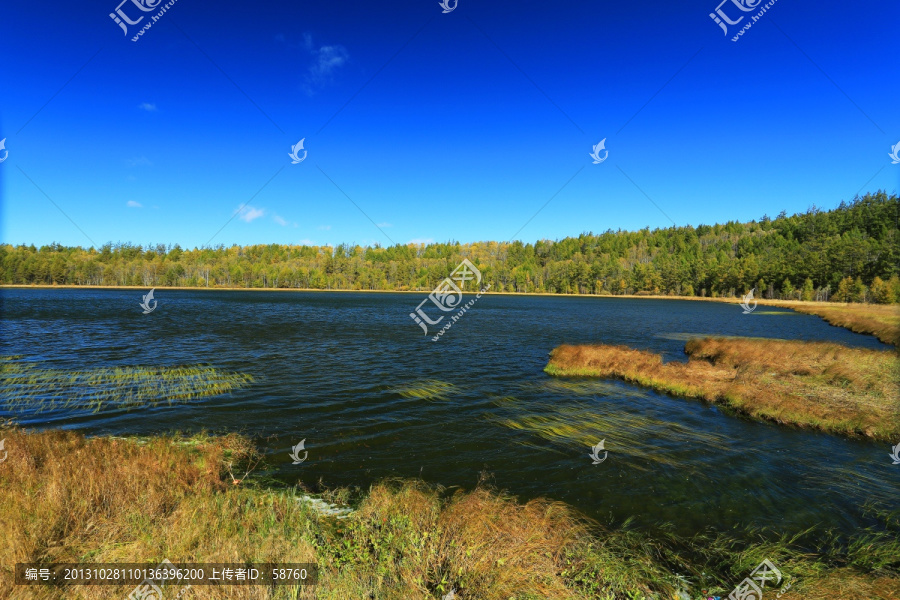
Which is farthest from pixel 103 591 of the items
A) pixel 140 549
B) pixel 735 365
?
pixel 735 365

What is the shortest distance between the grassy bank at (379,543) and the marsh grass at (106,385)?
9040 mm

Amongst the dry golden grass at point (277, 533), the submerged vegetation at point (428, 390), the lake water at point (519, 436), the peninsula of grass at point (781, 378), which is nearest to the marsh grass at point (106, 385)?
the lake water at point (519, 436)

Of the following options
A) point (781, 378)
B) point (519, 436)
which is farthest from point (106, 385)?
point (781, 378)

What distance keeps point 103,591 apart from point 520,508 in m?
7.97

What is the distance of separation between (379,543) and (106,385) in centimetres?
2110

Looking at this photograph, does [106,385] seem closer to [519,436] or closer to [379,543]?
[379,543]

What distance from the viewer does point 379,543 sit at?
7684 millimetres

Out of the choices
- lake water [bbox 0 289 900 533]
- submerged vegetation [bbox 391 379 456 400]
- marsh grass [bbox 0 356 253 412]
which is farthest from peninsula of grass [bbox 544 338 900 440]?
marsh grass [bbox 0 356 253 412]

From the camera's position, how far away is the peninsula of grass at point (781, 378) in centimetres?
1745

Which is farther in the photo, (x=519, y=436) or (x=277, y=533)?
(x=519, y=436)

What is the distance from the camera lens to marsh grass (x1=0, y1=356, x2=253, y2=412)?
18.1 metres

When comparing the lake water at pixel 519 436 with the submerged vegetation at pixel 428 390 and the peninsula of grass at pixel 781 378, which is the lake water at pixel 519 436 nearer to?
the submerged vegetation at pixel 428 390

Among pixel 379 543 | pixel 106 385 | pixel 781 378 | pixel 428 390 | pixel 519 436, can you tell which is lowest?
pixel 519 436

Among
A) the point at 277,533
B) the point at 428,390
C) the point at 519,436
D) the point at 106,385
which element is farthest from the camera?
the point at 428,390
